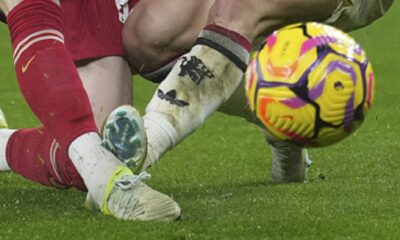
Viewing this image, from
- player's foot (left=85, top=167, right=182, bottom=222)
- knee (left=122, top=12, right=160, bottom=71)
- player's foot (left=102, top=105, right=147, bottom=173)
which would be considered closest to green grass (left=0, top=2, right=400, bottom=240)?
player's foot (left=85, top=167, right=182, bottom=222)

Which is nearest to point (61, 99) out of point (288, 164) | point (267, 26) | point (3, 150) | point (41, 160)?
point (41, 160)

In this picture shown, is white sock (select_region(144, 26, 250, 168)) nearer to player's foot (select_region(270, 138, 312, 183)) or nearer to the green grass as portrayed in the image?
the green grass

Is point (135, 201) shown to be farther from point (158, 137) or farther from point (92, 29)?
point (92, 29)

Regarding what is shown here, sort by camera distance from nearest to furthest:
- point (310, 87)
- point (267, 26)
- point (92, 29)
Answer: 1. point (310, 87)
2. point (267, 26)
3. point (92, 29)

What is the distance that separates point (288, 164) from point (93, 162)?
1.24m

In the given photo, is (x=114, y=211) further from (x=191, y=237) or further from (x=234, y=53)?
(x=234, y=53)

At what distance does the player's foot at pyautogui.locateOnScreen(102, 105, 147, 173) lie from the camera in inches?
112

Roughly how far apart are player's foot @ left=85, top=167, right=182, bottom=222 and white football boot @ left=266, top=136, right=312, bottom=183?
1.20 metres

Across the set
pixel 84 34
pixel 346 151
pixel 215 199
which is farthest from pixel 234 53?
pixel 346 151

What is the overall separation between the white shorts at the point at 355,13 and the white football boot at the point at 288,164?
0.52 meters

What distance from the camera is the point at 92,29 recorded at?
13.2ft

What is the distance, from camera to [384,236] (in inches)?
112

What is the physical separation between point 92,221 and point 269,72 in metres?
0.60

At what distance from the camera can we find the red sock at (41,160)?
3.30 m
